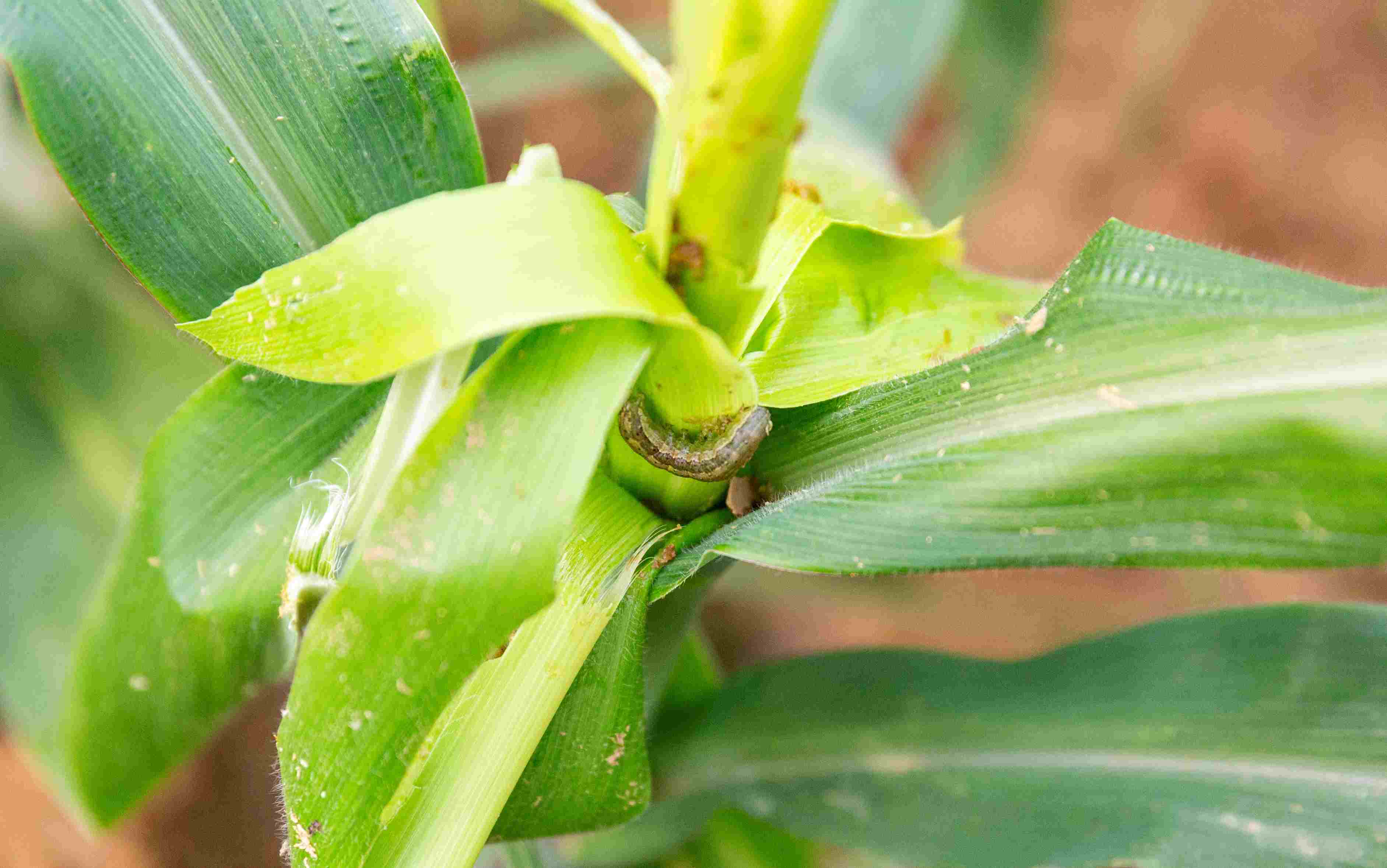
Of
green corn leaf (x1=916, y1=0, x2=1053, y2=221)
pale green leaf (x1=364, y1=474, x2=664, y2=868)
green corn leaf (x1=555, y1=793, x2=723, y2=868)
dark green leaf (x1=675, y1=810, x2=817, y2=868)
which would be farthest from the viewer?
green corn leaf (x1=916, y1=0, x2=1053, y2=221)

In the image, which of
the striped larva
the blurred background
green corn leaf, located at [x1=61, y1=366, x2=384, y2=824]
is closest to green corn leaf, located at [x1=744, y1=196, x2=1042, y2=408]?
the striped larva

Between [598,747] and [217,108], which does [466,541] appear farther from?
[217,108]

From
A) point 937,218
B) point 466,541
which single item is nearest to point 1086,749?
point 466,541

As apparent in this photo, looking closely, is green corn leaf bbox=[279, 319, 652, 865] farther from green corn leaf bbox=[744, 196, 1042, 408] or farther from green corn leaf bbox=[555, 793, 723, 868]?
green corn leaf bbox=[555, 793, 723, 868]

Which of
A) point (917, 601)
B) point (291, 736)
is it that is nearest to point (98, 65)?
point (291, 736)

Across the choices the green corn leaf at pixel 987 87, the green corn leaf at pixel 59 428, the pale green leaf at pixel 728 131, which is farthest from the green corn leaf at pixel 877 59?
the green corn leaf at pixel 59 428

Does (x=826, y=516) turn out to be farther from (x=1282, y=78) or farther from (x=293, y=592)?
(x=1282, y=78)

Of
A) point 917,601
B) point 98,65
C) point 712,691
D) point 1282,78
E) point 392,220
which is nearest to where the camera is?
point 392,220
